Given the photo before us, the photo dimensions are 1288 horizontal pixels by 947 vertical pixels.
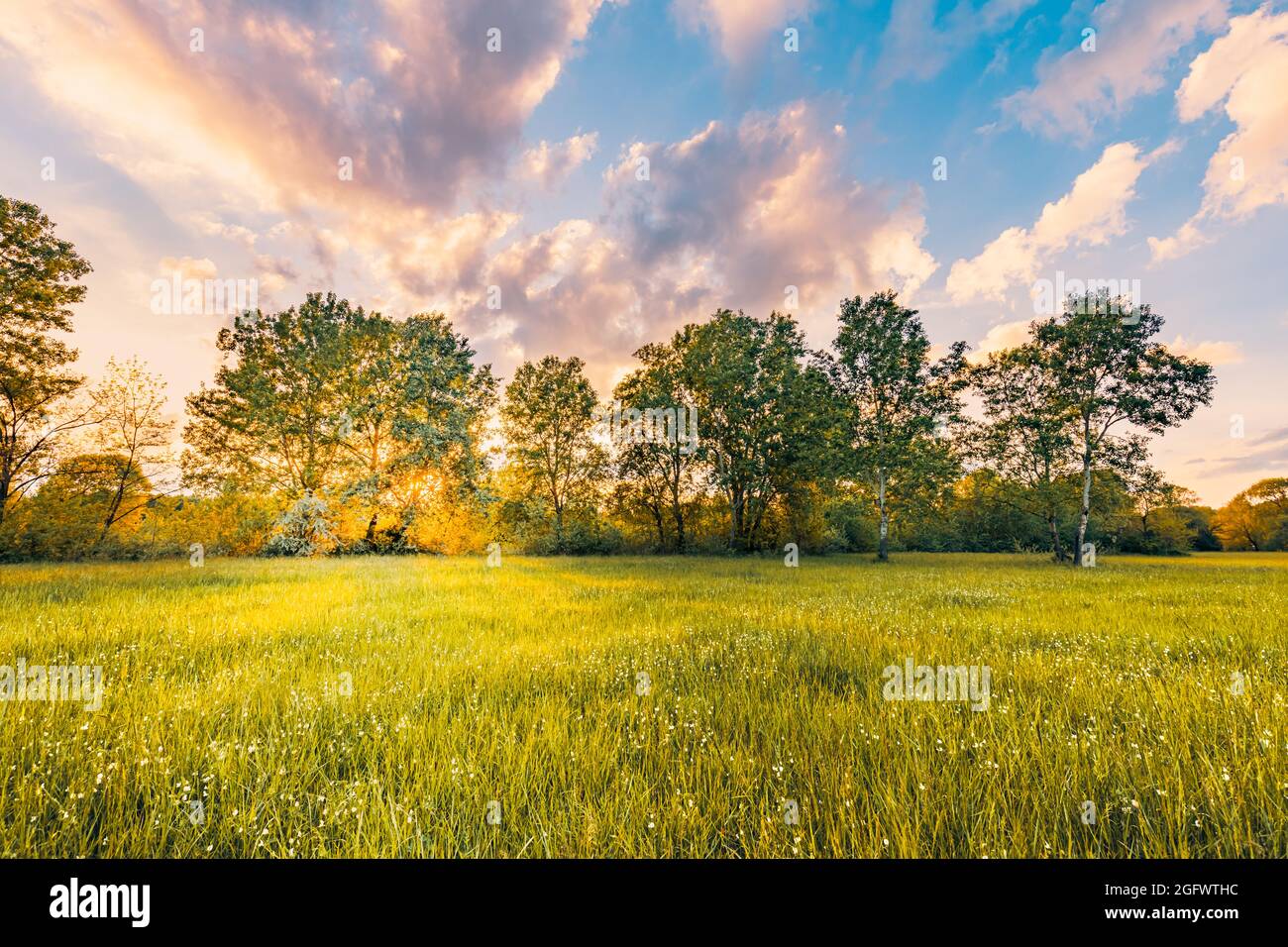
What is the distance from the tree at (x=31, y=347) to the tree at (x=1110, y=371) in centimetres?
6028

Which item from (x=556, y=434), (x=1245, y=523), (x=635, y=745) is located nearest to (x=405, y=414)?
(x=556, y=434)

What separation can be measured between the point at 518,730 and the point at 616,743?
895mm

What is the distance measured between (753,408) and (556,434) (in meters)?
19.6

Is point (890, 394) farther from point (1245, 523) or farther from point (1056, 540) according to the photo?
point (1245, 523)

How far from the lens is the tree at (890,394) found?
29.9 metres

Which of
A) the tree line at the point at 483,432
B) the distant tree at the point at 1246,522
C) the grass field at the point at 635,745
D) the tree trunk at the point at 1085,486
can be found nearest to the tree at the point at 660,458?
the tree line at the point at 483,432

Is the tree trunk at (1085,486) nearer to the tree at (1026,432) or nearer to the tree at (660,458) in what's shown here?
the tree at (1026,432)

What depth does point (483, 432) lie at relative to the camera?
34031 mm

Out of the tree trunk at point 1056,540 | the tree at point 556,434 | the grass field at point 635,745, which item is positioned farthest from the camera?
the tree at point 556,434

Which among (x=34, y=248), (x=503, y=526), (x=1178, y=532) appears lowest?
(x=1178, y=532)

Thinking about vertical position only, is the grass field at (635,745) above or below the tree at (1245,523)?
above
